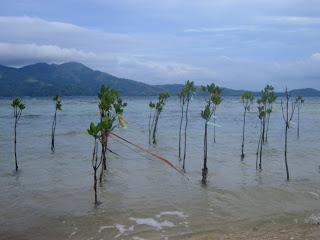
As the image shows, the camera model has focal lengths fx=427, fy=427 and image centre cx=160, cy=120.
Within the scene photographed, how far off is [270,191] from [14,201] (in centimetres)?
1400

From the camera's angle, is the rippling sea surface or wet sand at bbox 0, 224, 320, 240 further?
the rippling sea surface

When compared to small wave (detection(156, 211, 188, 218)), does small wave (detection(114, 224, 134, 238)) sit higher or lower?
lower

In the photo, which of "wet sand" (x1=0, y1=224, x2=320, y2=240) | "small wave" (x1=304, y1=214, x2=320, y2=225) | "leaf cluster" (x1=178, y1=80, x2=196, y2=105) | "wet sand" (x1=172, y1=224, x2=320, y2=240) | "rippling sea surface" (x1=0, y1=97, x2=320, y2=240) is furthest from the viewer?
"leaf cluster" (x1=178, y1=80, x2=196, y2=105)

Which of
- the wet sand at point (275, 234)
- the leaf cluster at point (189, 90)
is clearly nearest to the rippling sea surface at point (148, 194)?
the wet sand at point (275, 234)

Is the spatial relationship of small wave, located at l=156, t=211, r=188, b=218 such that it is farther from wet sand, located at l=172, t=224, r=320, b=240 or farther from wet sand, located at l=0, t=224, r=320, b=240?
wet sand, located at l=172, t=224, r=320, b=240

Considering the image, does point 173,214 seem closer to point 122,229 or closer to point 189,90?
point 122,229

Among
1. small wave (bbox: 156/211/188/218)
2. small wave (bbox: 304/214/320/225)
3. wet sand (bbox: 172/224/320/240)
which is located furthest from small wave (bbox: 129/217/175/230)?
small wave (bbox: 304/214/320/225)

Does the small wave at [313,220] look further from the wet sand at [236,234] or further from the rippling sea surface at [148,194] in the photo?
the rippling sea surface at [148,194]

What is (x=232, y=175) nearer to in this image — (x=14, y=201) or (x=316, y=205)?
(x=316, y=205)

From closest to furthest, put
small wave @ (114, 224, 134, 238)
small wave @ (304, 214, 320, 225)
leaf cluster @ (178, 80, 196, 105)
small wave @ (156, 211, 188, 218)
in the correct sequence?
small wave @ (304, 214, 320, 225) → small wave @ (114, 224, 134, 238) → small wave @ (156, 211, 188, 218) → leaf cluster @ (178, 80, 196, 105)

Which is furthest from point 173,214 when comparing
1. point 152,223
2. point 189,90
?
point 189,90

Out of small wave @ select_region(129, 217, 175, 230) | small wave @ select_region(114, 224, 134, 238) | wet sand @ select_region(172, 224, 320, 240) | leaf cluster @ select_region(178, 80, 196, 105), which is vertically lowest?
small wave @ select_region(114, 224, 134, 238)

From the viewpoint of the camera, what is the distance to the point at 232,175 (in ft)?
94.3

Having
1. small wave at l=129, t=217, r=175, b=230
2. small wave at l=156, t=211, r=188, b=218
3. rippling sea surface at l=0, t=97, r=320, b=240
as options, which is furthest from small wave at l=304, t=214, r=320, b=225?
small wave at l=129, t=217, r=175, b=230
